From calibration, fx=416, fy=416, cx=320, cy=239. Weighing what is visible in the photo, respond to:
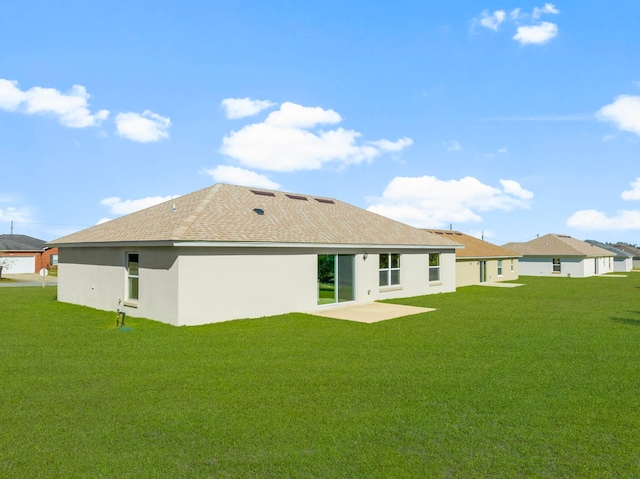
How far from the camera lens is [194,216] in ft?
47.9

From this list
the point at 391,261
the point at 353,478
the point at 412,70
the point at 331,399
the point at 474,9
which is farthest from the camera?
the point at 391,261

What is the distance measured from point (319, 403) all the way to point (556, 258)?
44.4 meters

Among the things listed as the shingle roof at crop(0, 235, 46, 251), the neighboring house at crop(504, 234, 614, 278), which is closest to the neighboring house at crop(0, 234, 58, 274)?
the shingle roof at crop(0, 235, 46, 251)

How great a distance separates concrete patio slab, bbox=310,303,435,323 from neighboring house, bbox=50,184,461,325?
0.70 metres

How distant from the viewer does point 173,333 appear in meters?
11.2

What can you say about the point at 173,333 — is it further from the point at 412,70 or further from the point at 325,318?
the point at 412,70

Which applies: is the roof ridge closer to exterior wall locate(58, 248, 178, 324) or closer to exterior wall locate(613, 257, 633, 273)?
exterior wall locate(58, 248, 178, 324)

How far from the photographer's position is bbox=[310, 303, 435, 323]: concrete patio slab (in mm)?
14086

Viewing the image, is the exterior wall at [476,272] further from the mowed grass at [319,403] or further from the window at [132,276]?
the window at [132,276]

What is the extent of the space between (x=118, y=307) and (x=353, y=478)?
13.3m

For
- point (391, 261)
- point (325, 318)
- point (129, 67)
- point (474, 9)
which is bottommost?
point (325, 318)

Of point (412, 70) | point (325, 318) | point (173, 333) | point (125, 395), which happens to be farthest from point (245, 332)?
point (412, 70)

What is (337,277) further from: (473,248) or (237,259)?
(473,248)

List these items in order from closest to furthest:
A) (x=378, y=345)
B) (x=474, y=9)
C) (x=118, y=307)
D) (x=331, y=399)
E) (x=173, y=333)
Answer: (x=331, y=399), (x=378, y=345), (x=173, y=333), (x=474, y=9), (x=118, y=307)
